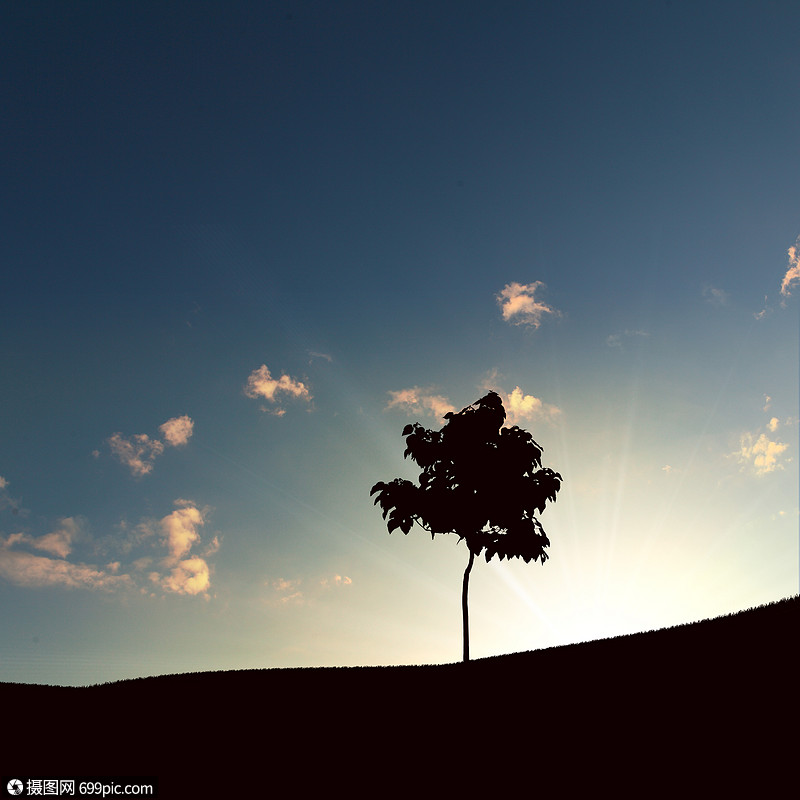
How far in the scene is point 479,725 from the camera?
18484 mm

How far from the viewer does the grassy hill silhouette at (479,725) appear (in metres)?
14.6

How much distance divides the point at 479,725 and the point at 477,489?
1506cm

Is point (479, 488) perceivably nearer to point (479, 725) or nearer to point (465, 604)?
point (465, 604)

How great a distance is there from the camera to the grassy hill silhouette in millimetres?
14595

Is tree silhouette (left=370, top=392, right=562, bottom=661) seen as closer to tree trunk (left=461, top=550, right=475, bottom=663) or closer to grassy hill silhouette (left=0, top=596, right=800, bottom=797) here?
tree trunk (left=461, top=550, right=475, bottom=663)

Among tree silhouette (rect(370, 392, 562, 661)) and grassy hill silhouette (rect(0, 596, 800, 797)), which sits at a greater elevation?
tree silhouette (rect(370, 392, 562, 661))

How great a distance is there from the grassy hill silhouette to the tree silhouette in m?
6.49

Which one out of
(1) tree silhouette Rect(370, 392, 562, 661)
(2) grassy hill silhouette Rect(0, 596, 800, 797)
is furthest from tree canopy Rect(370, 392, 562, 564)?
(2) grassy hill silhouette Rect(0, 596, 800, 797)

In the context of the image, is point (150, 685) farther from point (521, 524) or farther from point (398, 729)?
point (521, 524)

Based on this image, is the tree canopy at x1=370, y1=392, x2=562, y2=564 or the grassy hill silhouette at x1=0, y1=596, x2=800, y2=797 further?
the tree canopy at x1=370, y1=392, x2=562, y2=564

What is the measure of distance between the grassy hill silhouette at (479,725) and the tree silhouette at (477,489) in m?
6.49

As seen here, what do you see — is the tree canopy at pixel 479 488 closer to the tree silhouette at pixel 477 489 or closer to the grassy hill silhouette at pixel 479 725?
the tree silhouette at pixel 477 489

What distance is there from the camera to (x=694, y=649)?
21406mm

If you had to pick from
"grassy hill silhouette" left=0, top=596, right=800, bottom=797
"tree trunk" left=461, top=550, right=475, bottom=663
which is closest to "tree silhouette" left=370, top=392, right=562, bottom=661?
"tree trunk" left=461, top=550, right=475, bottom=663
